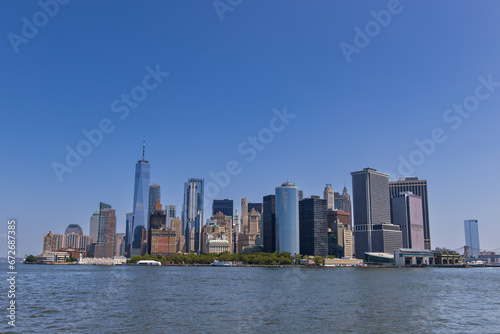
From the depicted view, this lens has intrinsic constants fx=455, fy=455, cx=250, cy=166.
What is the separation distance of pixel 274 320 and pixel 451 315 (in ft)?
74.4

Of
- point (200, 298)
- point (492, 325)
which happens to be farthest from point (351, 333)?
point (200, 298)

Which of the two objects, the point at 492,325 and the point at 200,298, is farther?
the point at 200,298

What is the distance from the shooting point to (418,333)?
142 feet

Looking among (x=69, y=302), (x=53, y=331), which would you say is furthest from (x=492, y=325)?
(x=69, y=302)

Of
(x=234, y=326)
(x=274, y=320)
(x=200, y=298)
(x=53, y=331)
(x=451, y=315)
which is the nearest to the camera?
(x=53, y=331)

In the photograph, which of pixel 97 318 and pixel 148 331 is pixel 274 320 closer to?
pixel 148 331

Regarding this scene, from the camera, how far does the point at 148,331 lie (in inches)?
1690

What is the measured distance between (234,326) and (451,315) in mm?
27899

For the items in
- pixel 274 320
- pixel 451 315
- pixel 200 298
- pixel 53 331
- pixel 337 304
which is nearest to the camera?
pixel 53 331

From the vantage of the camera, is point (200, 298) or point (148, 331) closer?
point (148, 331)

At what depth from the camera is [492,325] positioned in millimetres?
48469

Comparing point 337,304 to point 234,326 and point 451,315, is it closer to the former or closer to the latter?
point 451,315

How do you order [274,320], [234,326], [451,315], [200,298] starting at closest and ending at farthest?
[234,326] → [274,320] → [451,315] → [200,298]

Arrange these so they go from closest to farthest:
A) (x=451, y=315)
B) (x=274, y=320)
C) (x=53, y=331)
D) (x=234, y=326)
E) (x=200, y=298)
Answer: (x=53, y=331)
(x=234, y=326)
(x=274, y=320)
(x=451, y=315)
(x=200, y=298)
